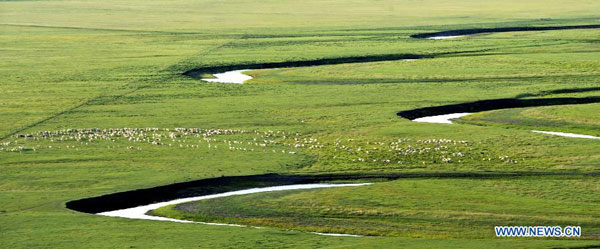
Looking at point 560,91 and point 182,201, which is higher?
point 560,91

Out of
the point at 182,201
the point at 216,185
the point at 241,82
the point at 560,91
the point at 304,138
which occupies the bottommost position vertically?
the point at 182,201

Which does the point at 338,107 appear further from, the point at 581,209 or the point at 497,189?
the point at 581,209

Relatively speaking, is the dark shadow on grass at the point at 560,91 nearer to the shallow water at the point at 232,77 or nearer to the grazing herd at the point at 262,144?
the grazing herd at the point at 262,144

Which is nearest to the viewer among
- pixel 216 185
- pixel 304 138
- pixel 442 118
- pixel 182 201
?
pixel 182 201

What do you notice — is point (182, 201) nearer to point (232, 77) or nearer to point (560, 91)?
point (560, 91)

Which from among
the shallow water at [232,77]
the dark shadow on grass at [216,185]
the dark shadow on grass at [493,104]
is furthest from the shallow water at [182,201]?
the shallow water at [232,77]

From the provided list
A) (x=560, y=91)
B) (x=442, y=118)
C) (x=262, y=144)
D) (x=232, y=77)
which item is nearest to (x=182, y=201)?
(x=262, y=144)

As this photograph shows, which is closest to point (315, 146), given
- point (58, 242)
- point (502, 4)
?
point (58, 242)
